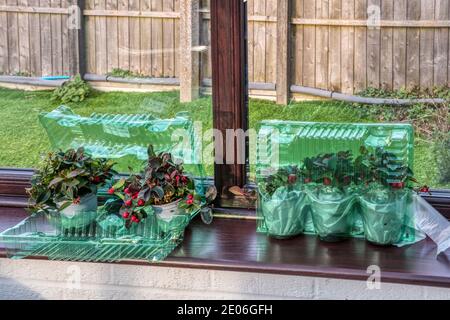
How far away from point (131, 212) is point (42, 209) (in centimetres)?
26

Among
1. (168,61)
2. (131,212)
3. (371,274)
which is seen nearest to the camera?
(371,274)

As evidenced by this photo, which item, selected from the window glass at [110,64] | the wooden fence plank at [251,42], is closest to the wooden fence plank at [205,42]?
the window glass at [110,64]

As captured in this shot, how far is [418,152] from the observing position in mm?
2510

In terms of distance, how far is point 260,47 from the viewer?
102 inches

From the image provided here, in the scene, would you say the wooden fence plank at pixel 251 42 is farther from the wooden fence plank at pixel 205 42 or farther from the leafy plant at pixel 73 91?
the leafy plant at pixel 73 91

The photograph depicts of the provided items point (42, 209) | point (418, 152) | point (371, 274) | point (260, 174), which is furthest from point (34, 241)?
point (418, 152)

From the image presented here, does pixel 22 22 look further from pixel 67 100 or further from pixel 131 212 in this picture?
pixel 131 212

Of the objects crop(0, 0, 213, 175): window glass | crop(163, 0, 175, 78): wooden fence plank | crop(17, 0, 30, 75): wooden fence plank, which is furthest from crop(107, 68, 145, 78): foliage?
crop(17, 0, 30, 75): wooden fence plank

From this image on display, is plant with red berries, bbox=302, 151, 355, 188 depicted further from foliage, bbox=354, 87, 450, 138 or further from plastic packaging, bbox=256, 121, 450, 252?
foliage, bbox=354, 87, 450, 138

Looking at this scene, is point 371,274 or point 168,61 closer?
point 371,274

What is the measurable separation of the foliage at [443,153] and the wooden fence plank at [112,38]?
0.98m

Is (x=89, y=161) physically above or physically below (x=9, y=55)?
below

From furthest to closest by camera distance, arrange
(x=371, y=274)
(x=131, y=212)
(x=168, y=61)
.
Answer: (x=168, y=61) < (x=131, y=212) < (x=371, y=274)

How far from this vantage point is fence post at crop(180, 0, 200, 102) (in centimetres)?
263
